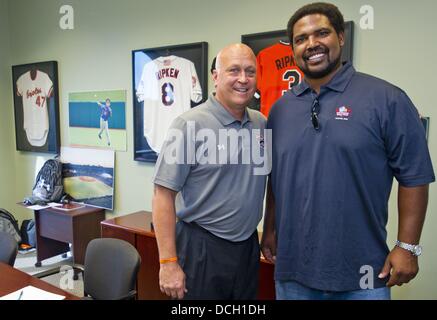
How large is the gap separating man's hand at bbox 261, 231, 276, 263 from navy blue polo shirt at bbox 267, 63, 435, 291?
276 millimetres

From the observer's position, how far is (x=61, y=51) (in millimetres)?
3818

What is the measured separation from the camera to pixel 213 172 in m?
1.44

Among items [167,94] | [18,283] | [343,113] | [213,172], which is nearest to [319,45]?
[343,113]

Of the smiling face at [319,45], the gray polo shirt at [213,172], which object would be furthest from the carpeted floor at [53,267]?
the smiling face at [319,45]

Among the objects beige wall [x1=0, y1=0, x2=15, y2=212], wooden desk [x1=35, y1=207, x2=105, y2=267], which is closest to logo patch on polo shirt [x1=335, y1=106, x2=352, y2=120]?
wooden desk [x1=35, y1=207, x2=105, y2=267]

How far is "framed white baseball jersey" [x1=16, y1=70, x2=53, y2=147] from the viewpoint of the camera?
13.1 feet

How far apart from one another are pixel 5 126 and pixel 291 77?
3.76 m

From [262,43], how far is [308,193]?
1493 millimetres

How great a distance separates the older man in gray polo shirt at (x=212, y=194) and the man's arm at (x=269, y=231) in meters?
0.09

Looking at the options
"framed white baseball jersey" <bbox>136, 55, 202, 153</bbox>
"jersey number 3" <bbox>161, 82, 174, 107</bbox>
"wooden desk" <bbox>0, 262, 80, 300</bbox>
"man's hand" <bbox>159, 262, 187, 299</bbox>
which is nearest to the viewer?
"man's hand" <bbox>159, 262, 187, 299</bbox>

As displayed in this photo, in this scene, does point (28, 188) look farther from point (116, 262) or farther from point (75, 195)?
point (116, 262)

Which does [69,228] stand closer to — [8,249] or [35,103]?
[8,249]

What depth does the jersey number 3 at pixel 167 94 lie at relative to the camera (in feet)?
9.60

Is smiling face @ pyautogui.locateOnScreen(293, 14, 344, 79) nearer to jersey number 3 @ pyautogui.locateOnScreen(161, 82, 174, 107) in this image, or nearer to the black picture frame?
the black picture frame
